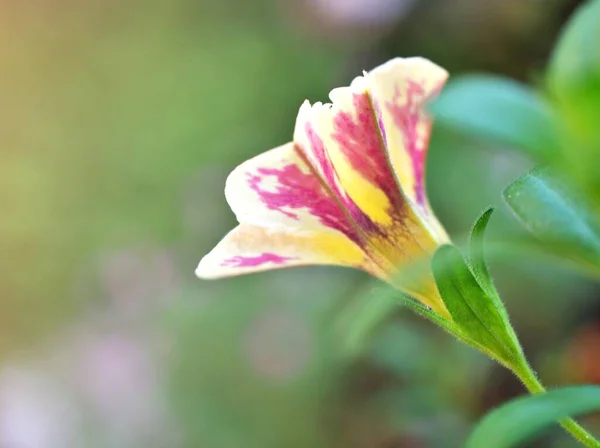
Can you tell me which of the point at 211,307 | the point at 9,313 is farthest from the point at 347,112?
the point at 9,313

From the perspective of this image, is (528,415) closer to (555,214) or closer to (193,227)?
(555,214)

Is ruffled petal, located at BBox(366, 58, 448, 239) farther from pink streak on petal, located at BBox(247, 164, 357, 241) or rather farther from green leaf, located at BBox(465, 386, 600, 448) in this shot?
green leaf, located at BBox(465, 386, 600, 448)

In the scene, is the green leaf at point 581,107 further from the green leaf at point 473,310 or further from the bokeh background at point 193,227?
the bokeh background at point 193,227

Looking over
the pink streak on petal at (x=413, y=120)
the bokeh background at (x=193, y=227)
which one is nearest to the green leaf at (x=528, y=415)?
the pink streak on petal at (x=413, y=120)

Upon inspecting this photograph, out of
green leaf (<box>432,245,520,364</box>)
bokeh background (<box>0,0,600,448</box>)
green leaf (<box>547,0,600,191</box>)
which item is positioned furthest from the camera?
Result: bokeh background (<box>0,0,600,448</box>)

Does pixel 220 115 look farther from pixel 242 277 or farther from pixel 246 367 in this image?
pixel 246 367

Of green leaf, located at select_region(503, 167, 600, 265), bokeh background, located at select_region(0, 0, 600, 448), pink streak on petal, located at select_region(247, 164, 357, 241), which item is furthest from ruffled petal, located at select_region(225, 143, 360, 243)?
bokeh background, located at select_region(0, 0, 600, 448)

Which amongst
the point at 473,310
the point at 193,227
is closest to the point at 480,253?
the point at 473,310
